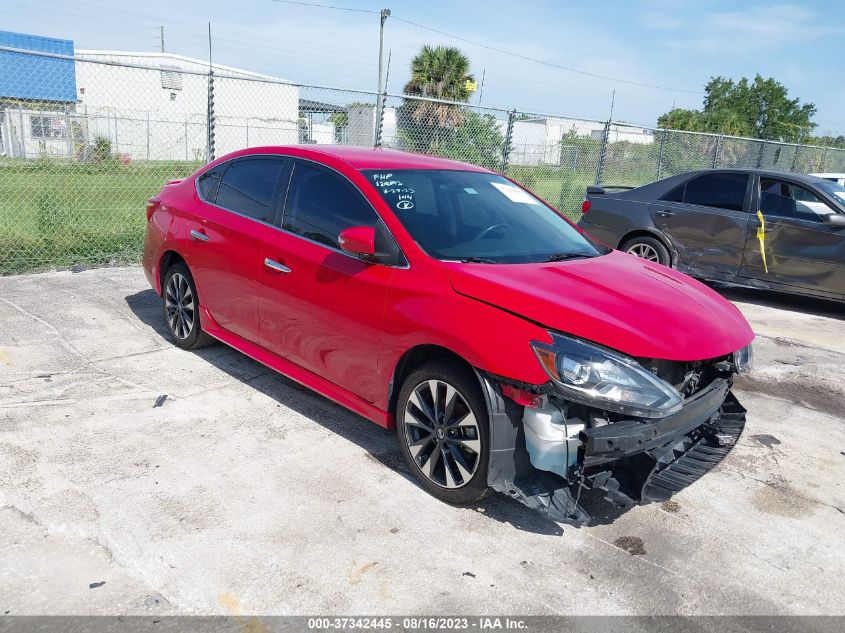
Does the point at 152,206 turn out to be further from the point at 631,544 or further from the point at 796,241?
the point at 796,241

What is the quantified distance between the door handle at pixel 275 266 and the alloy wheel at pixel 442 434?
1211 millimetres

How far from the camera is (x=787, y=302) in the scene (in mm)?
8797

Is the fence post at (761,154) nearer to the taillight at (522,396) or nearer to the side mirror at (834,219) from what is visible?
the side mirror at (834,219)

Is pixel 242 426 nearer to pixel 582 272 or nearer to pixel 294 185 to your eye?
pixel 294 185

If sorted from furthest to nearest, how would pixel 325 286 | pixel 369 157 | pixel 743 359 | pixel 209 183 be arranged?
pixel 209 183, pixel 369 157, pixel 325 286, pixel 743 359

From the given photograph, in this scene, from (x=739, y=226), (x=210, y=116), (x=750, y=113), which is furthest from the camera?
(x=750, y=113)

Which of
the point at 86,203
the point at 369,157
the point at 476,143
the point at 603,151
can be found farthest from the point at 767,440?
the point at 86,203

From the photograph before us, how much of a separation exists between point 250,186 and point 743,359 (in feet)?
10.5

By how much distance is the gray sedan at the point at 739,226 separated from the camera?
25.6 feet

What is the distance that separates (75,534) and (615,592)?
229 centimetres

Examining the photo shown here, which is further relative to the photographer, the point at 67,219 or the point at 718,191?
the point at 67,219

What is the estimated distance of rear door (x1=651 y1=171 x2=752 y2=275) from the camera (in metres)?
8.31

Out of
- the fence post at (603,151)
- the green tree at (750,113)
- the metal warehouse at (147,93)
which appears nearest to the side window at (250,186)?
the fence post at (603,151)

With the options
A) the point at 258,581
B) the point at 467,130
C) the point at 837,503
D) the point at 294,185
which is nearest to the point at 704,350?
the point at 837,503
